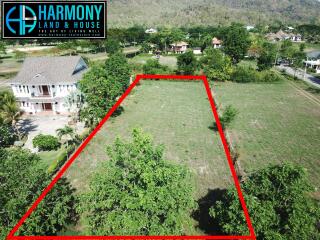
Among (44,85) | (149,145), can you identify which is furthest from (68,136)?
(149,145)

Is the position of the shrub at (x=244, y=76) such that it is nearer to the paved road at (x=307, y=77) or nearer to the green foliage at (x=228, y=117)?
the paved road at (x=307, y=77)

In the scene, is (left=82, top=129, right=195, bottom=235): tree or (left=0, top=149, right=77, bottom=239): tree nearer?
(left=82, top=129, right=195, bottom=235): tree

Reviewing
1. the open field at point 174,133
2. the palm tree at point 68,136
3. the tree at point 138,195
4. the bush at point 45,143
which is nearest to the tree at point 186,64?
the open field at point 174,133

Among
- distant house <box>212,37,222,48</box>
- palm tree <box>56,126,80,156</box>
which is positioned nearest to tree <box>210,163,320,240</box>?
palm tree <box>56,126,80,156</box>

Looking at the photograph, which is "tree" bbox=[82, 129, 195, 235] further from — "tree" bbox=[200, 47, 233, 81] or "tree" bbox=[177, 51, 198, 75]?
"tree" bbox=[177, 51, 198, 75]

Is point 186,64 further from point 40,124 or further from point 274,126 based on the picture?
point 40,124

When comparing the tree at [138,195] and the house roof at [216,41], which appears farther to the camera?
the house roof at [216,41]

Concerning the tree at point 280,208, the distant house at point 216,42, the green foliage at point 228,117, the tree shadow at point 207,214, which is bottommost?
the tree shadow at point 207,214
